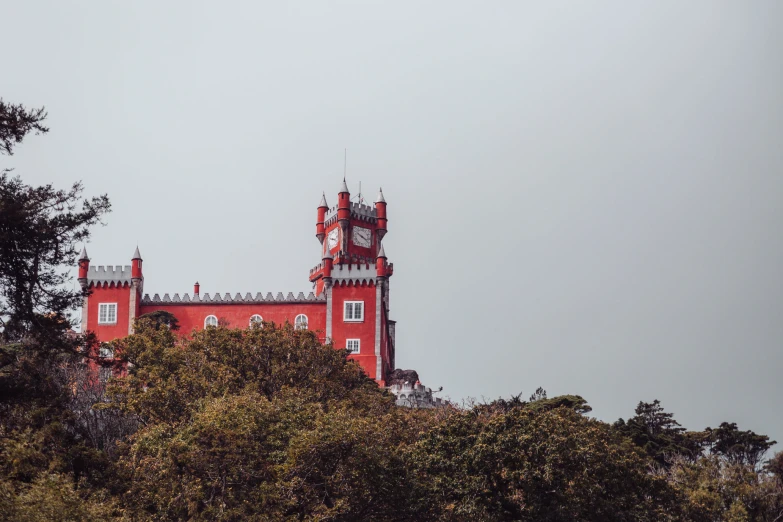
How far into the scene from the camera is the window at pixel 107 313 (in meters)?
67.1

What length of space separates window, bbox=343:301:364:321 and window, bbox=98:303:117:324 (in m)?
14.2

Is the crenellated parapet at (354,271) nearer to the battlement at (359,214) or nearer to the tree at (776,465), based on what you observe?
the battlement at (359,214)

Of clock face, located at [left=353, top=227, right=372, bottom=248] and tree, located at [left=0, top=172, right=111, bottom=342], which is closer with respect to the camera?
tree, located at [left=0, top=172, right=111, bottom=342]

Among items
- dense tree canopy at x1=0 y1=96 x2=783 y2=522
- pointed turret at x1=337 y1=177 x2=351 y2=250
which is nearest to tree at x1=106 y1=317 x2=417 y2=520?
dense tree canopy at x1=0 y1=96 x2=783 y2=522

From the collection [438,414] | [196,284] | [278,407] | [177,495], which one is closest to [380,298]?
[196,284]

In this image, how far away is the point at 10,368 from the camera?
98.8 feet

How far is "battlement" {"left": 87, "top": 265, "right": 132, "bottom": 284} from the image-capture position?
6819cm

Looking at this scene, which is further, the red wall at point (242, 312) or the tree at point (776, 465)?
the red wall at point (242, 312)

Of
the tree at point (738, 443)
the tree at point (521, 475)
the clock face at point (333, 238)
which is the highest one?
the clock face at point (333, 238)

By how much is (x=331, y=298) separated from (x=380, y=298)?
3095 mm

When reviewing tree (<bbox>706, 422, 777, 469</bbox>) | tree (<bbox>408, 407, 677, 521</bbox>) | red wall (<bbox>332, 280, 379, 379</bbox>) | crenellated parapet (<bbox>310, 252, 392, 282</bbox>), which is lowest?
tree (<bbox>408, 407, 677, 521</bbox>)

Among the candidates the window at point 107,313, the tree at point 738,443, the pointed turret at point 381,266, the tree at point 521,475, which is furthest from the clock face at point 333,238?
the tree at point 521,475

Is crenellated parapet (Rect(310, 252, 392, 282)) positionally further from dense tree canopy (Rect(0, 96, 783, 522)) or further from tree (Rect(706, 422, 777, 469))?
dense tree canopy (Rect(0, 96, 783, 522))

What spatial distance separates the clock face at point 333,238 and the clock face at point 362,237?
1.31 meters
